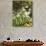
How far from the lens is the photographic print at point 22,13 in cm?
362

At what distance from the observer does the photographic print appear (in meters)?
3.62

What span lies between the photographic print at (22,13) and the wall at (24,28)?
0.32 ft

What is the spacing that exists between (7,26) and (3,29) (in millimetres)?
118

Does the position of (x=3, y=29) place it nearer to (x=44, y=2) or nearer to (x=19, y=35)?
(x=19, y=35)

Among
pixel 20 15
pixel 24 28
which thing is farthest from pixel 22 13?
pixel 24 28

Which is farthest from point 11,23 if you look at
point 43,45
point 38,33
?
point 43,45

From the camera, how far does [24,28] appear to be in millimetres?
3658

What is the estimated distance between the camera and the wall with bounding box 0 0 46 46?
3.60 meters

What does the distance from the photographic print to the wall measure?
0.32 ft

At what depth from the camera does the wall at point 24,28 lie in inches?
142

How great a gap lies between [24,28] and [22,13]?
36 cm

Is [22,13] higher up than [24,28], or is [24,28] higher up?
[22,13]

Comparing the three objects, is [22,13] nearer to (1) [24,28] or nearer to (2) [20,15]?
(2) [20,15]

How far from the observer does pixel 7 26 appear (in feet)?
11.8
